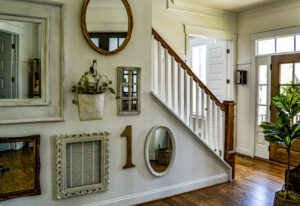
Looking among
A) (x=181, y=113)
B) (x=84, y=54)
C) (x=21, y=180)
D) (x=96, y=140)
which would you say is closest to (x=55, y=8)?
(x=84, y=54)

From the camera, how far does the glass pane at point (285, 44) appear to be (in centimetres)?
457

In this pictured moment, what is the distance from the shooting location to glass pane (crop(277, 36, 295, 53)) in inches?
180

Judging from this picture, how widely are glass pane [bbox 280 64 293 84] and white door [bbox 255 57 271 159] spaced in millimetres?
253

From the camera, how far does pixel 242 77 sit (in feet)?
17.2

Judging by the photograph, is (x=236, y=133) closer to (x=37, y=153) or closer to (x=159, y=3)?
(x=159, y=3)

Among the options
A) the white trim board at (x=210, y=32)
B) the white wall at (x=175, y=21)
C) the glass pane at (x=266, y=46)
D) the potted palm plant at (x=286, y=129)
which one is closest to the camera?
the potted palm plant at (x=286, y=129)

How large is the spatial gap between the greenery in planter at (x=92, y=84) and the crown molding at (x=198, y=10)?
2354 mm

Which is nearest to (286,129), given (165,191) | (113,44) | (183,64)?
(183,64)

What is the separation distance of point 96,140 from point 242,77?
11.7ft

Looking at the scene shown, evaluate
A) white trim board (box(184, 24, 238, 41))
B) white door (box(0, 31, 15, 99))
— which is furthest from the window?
white door (box(0, 31, 15, 99))

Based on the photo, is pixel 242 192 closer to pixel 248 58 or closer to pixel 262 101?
pixel 262 101

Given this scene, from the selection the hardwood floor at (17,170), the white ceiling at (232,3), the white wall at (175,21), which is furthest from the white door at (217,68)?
the hardwood floor at (17,170)

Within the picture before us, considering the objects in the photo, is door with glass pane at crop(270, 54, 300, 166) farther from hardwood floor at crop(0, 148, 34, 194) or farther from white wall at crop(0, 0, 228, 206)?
hardwood floor at crop(0, 148, 34, 194)

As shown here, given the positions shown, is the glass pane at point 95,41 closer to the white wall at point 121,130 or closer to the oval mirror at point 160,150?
the white wall at point 121,130
